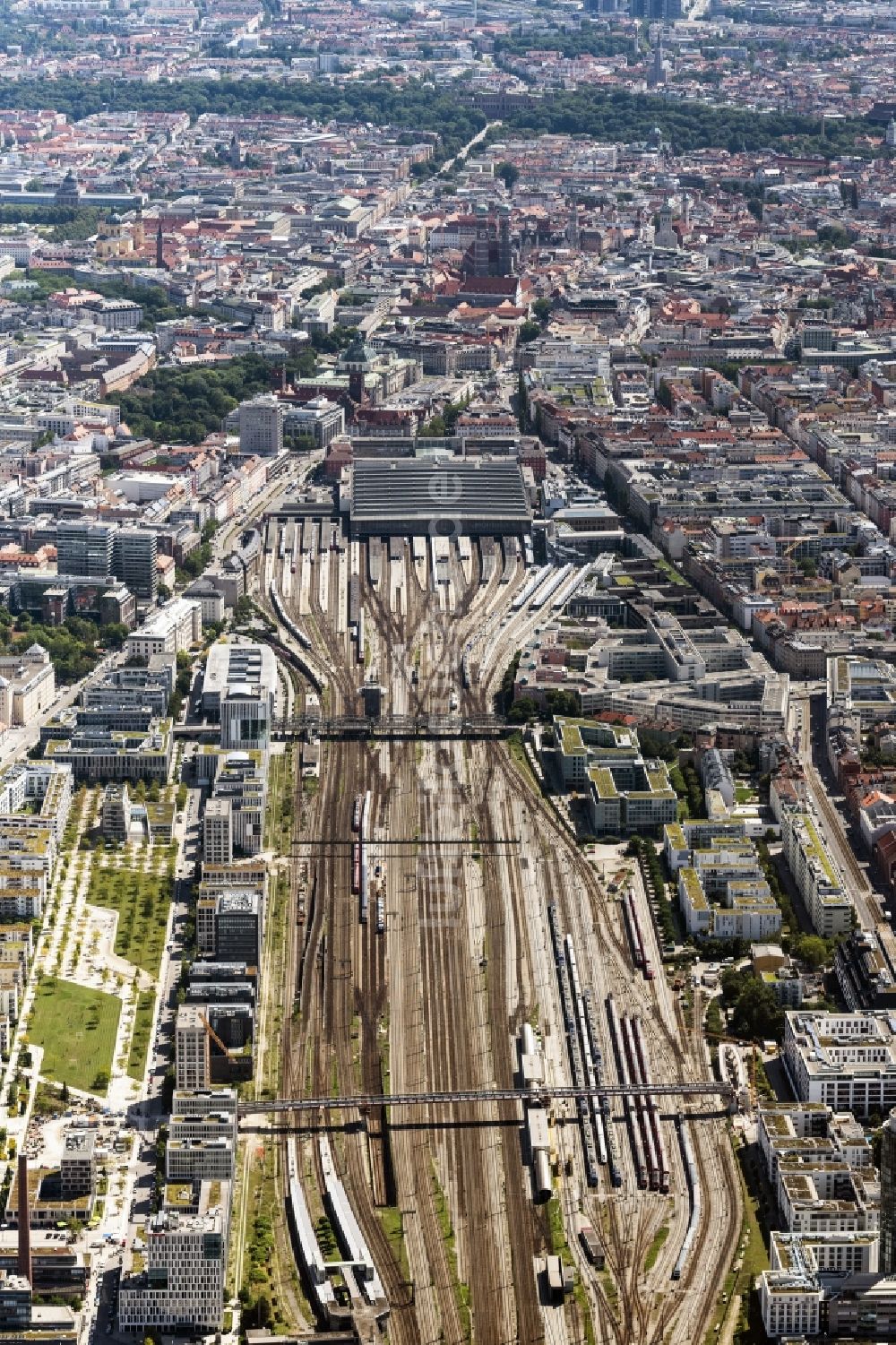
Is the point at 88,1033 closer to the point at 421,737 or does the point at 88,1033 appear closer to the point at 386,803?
the point at 386,803

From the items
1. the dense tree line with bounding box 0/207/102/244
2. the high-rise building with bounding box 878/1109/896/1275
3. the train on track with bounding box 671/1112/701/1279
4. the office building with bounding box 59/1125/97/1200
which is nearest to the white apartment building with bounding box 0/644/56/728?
the office building with bounding box 59/1125/97/1200

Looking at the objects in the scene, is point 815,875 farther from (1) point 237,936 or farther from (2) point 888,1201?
(2) point 888,1201

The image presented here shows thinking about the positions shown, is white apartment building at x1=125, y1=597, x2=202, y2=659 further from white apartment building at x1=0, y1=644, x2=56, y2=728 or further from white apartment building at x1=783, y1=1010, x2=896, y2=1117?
white apartment building at x1=783, y1=1010, x2=896, y2=1117

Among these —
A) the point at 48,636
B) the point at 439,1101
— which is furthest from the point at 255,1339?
the point at 48,636

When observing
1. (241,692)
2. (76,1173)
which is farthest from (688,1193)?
(241,692)

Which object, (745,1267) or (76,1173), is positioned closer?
(745,1267)

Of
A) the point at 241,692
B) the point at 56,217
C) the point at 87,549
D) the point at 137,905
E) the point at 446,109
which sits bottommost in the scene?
the point at 137,905
